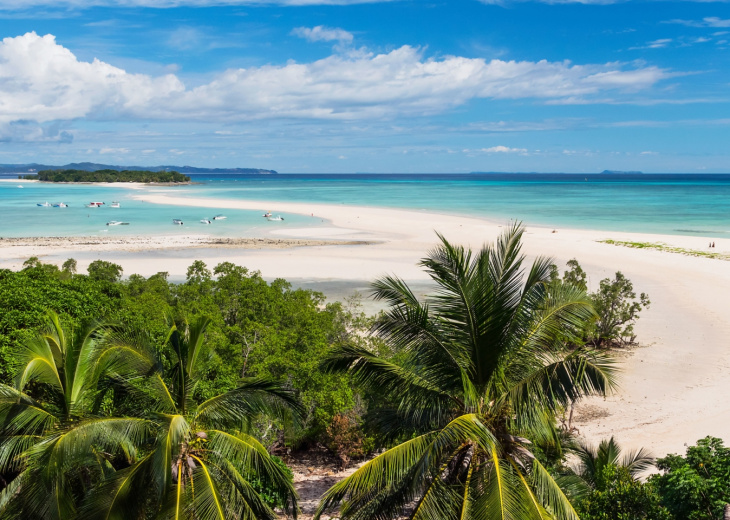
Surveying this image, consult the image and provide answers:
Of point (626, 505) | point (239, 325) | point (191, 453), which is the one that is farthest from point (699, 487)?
point (239, 325)

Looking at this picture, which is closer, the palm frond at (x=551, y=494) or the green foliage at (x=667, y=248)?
the palm frond at (x=551, y=494)

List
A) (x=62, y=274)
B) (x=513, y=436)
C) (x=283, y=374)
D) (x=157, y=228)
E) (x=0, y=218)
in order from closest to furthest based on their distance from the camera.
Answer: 1. (x=513, y=436)
2. (x=283, y=374)
3. (x=62, y=274)
4. (x=157, y=228)
5. (x=0, y=218)

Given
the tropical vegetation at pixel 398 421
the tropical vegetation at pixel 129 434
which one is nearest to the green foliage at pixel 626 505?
the tropical vegetation at pixel 398 421

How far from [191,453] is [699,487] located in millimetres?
6246

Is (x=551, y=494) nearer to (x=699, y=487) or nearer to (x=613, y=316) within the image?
(x=699, y=487)

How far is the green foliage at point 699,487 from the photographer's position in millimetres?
7672

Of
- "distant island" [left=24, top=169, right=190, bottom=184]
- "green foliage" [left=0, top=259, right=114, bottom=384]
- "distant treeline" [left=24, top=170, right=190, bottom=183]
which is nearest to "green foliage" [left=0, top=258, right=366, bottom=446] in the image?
"green foliage" [left=0, top=259, right=114, bottom=384]

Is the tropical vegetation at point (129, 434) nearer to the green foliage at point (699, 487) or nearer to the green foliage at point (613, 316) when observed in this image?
the green foliage at point (699, 487)

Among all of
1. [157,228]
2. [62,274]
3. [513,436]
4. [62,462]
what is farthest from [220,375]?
[157,228]

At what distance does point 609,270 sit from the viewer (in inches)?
1470

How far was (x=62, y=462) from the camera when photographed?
21.7ft

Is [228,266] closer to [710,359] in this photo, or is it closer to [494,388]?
[494,388]

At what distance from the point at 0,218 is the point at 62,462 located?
244 feet

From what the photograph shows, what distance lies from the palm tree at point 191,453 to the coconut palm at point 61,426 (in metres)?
0.40
